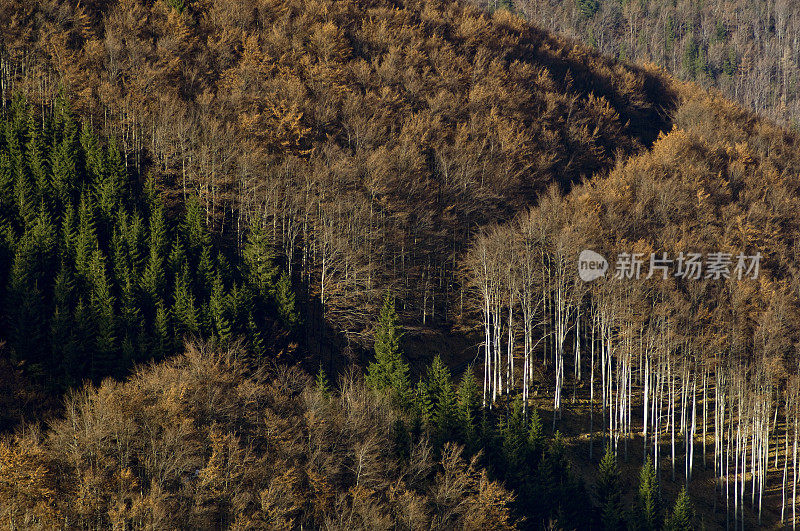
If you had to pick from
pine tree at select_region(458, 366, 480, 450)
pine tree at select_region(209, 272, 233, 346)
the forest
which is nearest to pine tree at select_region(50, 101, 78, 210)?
the forest

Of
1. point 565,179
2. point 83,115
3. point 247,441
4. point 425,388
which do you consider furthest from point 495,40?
point 247,441

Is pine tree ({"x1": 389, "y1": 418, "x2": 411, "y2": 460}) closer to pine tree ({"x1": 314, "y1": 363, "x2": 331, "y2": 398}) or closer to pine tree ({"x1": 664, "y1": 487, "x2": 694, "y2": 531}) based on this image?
pine tree ({"x1": 314, "y1": 363, "x2": 331, "y2": 398})

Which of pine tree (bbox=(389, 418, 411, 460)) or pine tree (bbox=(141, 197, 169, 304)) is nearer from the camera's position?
pine tree (bbox=(389, 418, 411, 460))

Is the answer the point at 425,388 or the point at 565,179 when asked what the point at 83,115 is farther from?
the point at 565,179

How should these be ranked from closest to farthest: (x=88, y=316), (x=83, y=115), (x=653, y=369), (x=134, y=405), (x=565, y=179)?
(x=134, y=405), (x=88, y=316), (x=653, y=369), (x=83, y=115), (x=565, y=179)

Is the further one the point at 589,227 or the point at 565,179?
the point at 565,179
